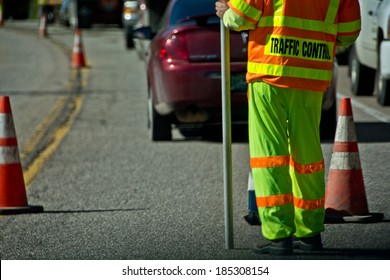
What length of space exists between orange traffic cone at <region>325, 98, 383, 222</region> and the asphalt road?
0.21 meters

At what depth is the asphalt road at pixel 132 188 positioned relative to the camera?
6805 millimetres

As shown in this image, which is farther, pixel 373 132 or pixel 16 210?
pixel 373 132

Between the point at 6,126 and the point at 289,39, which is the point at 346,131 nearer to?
the point at 289,39

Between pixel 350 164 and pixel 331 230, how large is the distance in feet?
1.98

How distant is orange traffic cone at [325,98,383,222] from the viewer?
7.55m

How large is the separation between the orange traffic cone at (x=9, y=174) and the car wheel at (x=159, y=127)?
3794 millimetres

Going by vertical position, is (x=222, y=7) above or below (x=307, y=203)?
above

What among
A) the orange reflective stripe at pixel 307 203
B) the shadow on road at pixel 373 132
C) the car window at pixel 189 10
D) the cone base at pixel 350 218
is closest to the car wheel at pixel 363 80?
the shadow on road at pixel 373 132

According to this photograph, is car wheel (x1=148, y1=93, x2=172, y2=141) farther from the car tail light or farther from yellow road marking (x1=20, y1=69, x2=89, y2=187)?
yellow road marking (x1=20, y1=69, x2=89, y2=187)

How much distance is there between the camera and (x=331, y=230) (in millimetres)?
7188

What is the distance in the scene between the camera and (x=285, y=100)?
20.5 feet

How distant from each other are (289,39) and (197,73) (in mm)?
5233

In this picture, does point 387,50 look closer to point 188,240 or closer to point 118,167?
point 118,167

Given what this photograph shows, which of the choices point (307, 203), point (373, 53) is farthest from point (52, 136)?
point (307, 203)
